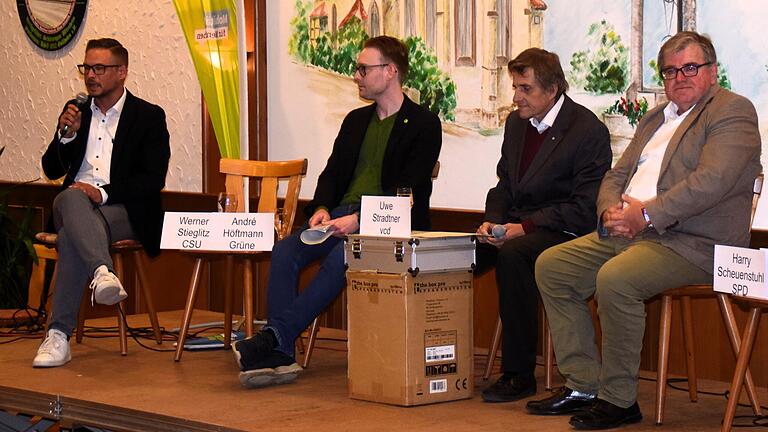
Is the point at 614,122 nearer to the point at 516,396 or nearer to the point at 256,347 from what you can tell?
the point at 516,396

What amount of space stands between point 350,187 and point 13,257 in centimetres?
288

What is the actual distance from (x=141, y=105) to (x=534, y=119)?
1.73m

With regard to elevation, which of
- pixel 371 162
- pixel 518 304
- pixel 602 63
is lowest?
pixel 518 304

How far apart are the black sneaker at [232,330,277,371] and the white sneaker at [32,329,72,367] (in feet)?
2.91

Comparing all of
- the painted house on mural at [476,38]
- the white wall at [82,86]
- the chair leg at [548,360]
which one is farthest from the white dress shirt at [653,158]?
the white wall at [82,86]

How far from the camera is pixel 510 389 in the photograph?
12.9 feet

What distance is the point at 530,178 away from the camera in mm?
4180

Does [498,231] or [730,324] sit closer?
[730,324]

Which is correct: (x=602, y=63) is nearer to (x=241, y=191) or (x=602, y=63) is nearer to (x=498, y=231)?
(x=498, y=231)

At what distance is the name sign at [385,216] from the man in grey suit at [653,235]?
1.51 ft

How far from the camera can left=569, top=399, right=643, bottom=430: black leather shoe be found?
138 inches

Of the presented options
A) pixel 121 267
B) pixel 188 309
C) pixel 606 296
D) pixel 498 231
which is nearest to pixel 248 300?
pixel 188 309

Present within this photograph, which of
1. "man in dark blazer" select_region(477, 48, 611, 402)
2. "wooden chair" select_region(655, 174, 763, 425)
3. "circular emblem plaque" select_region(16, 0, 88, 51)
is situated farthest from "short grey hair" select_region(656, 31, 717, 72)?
"circular emblem plaque" select_region(16, 0, 88, 51)

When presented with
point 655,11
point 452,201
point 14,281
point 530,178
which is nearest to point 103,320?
point 14,281
